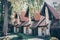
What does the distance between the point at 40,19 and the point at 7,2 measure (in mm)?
9334

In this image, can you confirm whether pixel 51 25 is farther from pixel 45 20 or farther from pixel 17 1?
pixel 17 1

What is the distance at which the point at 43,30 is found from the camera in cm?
4119

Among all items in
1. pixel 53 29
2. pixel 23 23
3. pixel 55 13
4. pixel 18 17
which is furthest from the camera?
pixel 18 17

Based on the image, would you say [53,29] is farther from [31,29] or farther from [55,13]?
[31,29]

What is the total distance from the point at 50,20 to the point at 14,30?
2024 centimetres

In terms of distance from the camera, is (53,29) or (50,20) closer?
(53,29)

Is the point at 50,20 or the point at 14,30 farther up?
the point at 50,20

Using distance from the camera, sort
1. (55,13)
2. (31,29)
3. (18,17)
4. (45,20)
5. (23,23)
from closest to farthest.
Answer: (55,13) < (45,20) < (31,29) < (23,23) < (18,17)

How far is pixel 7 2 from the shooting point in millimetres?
42094

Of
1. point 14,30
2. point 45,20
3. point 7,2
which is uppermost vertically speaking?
point 7,2

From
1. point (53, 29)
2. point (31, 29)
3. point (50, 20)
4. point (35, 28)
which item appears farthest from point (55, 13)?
point (31, 29)

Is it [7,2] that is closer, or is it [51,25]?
[51,25]

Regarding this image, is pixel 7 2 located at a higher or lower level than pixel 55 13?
higher

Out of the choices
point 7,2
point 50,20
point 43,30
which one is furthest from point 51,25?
point 7,2
